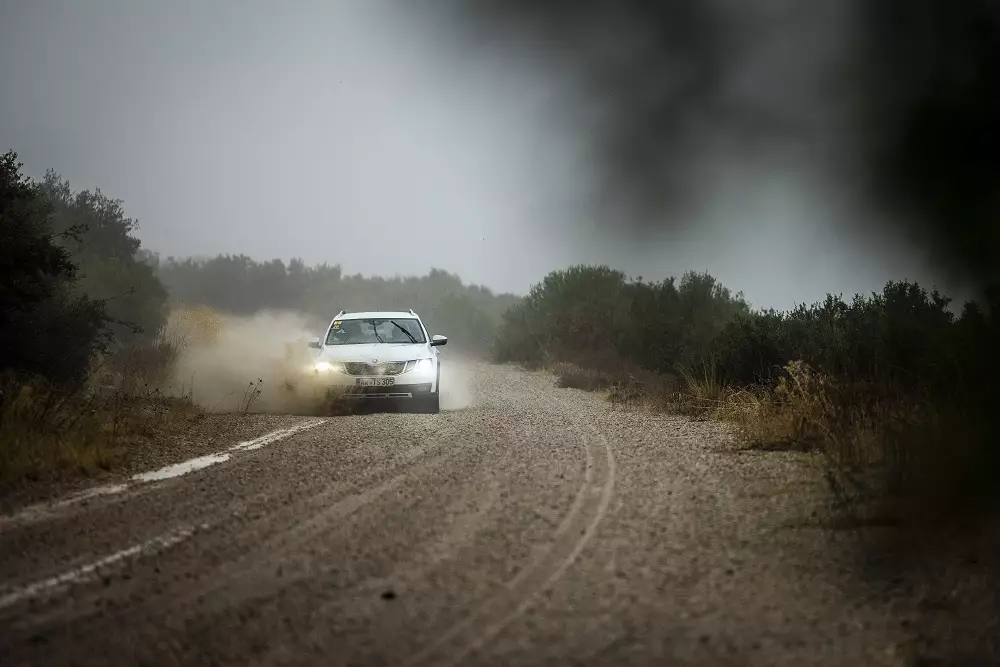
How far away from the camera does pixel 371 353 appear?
12.1 m

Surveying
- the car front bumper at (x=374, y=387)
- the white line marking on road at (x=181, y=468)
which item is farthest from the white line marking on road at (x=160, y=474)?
the car front bumper at (x=374, y=387)

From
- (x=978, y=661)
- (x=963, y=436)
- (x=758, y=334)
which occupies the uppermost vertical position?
(x=758, y=334)

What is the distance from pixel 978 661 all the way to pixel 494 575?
2030mm

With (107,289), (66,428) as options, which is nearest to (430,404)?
(66,428)

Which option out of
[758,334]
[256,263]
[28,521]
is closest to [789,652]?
[28,521]

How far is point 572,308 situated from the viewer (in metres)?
32.1

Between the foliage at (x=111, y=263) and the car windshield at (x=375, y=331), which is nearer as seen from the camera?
the car windshield at (x=375, y=331)

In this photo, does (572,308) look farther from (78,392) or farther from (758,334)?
(78,392)

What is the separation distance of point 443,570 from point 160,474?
3.78m

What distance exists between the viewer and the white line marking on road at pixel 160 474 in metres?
5.23

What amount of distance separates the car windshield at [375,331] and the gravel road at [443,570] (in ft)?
18.5

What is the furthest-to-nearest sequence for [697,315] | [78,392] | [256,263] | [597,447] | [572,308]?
1. [256,263]
2. [572,308]
3. [697,315]
4. [78,392]
5. [597,447]

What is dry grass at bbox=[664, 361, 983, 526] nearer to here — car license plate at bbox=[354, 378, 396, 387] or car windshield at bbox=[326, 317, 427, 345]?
car license plate at bbox=[354, 378, 396, 387]

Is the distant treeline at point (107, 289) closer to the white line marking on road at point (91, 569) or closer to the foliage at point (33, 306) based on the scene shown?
the foliage at point (33, 306)
